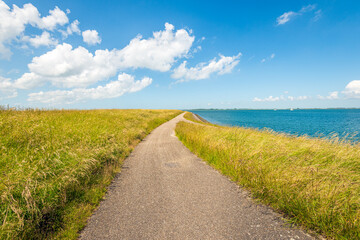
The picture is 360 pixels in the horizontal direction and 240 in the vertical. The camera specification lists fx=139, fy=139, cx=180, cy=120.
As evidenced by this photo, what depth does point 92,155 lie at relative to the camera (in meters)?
6.57

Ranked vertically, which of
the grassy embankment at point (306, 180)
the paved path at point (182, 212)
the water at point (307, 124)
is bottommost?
the water at point (307, 124)

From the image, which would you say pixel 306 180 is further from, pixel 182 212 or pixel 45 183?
pixel 45 183

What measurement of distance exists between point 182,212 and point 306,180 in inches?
145

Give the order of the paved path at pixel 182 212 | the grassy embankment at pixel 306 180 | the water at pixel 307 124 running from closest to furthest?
the grassy embankment at pixel 306 180 < the paved path at pixel 182 212 < the water at pixel 307 124

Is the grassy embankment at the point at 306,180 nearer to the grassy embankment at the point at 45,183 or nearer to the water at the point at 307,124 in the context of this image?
the water at the point at 307,124

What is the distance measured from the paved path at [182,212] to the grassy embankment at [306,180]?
441 millimetres

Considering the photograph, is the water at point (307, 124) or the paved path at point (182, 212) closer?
the paved path at point (182, 212)

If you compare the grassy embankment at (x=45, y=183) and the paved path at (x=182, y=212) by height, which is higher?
the grassy embankment at (x=45, y=183)

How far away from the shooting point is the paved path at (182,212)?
3160mm

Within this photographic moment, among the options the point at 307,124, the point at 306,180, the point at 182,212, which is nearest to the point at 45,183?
the point at 182,212

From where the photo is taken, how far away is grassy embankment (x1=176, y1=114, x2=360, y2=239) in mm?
3055

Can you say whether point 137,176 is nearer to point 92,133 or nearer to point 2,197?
point 2,197

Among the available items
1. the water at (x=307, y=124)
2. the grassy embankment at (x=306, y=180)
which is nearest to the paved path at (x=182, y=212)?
the grassy embankment at (x=306, y=180)

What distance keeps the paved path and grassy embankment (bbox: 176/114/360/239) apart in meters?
0.44
